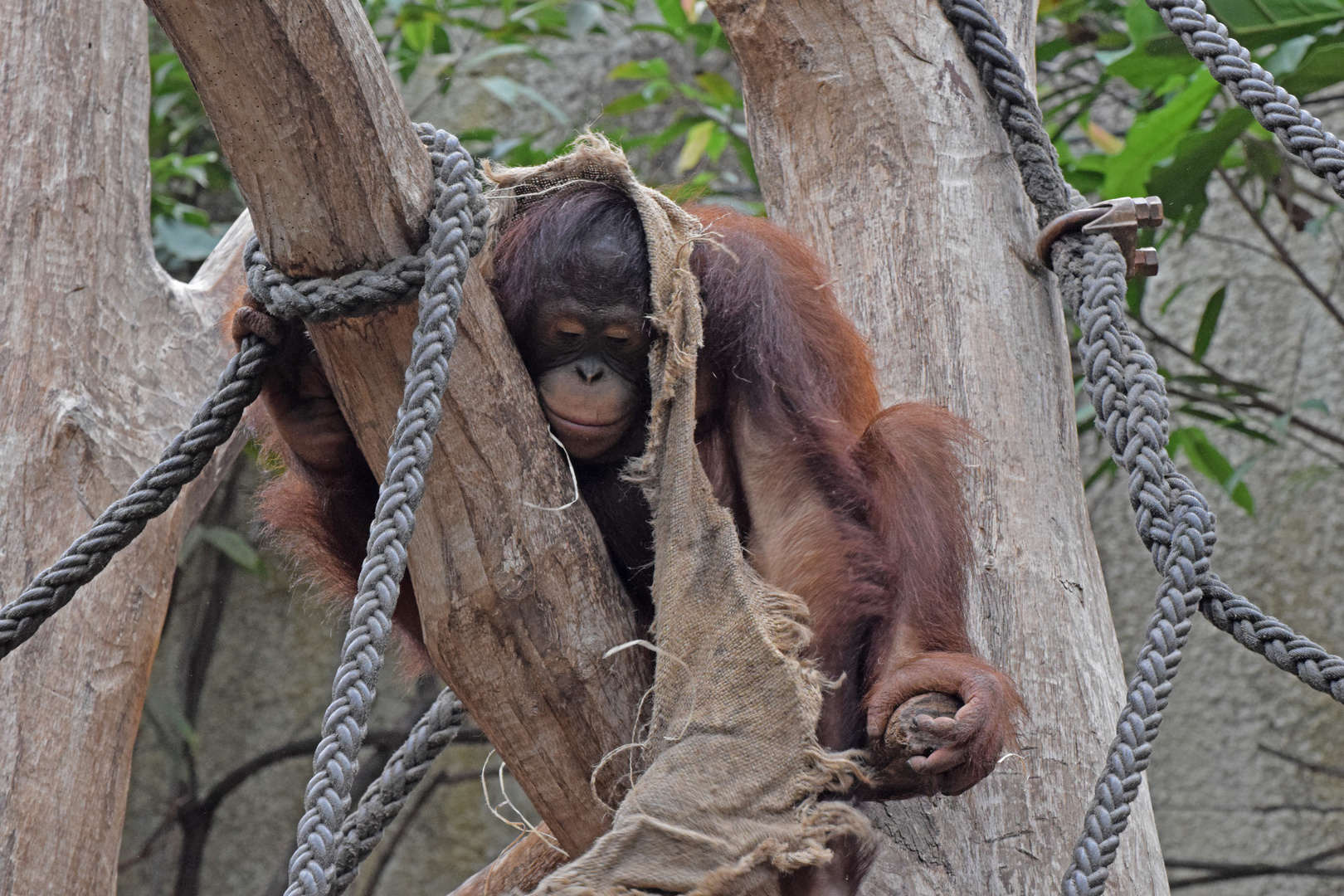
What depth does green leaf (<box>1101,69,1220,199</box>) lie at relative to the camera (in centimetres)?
314

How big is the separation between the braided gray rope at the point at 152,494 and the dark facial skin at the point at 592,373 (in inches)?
15.9

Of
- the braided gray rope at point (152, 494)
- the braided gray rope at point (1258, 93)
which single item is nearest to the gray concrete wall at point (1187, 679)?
the braided gray rope at point (1258, 93)

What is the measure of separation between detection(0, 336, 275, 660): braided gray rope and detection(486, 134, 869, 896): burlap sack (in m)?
0.52

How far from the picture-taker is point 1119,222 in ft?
6.61

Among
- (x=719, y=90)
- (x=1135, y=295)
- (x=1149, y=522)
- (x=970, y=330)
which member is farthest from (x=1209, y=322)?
(x=1149, y=522)

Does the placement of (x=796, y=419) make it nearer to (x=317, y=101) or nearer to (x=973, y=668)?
(x=973, y=668)

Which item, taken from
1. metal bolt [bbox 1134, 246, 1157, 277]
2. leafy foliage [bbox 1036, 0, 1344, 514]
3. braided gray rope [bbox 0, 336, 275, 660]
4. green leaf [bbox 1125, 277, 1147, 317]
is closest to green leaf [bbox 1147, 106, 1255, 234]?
leafy foliage [bbox 1036, 0, 1344, 514]

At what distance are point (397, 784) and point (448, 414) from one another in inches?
38.4

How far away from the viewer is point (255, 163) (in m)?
1.39

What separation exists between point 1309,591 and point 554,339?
394cm

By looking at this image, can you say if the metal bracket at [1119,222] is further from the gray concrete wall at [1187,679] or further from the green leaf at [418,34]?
the green leaf at [418,34]

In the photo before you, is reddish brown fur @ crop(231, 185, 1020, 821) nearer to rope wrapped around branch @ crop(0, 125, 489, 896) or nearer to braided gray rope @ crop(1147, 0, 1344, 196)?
rope wrapped around branch @ crop(0, 125, 489, 896)

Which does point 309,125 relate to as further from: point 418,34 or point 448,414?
point 418,34

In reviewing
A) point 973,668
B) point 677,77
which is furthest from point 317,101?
point 677,77
